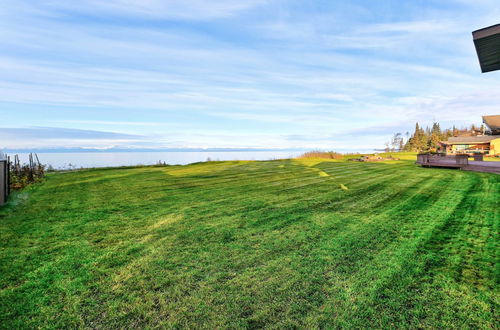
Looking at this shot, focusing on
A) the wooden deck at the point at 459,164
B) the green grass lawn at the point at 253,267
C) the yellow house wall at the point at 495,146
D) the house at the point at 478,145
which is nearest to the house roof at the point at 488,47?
the green grass lawn at the point at 253,267

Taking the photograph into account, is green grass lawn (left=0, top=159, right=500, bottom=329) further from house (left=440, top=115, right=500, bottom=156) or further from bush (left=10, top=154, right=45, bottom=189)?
house (left=440, top=115, right=500, bottom=156)

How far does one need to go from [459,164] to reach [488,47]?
9602 mm

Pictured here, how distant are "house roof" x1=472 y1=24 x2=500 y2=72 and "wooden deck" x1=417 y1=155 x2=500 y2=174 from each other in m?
6.34

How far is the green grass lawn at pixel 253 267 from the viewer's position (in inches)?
65.9

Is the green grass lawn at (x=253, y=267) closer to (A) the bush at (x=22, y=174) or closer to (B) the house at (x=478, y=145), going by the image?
(A) the bush at (x=22, y=174)

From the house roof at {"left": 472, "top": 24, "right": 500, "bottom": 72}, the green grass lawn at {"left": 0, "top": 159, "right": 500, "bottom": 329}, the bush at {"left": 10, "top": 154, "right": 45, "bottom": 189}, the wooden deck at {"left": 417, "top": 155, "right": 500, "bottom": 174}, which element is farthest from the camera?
the wooden deck at {"left": 417, "top": 155, "right": 500, "bottom": 174}

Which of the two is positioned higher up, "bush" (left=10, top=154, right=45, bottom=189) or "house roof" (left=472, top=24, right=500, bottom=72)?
"house roof" (left=472, top=24, right=500, bottom=72)

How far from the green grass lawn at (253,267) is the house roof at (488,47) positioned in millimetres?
3493

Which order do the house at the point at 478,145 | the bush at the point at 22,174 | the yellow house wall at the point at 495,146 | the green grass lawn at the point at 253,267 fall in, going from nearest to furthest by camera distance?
the green grass lawn at the point at 253,267 → the bush at the point at 22,174 → the yellow house wall at the point at 495,146 → the house at the point at 478,145

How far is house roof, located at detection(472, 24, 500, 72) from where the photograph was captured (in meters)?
4.54

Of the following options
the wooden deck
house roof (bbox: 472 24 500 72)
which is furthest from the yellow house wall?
house roof (bbox: 472 24 500 72)

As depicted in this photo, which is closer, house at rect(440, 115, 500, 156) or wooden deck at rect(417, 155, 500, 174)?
wooden deck at rect(417, 155, 500, 174)

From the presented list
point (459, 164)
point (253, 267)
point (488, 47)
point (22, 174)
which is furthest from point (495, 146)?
point (22, 174)

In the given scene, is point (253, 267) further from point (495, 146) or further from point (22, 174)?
point (495, 146)
